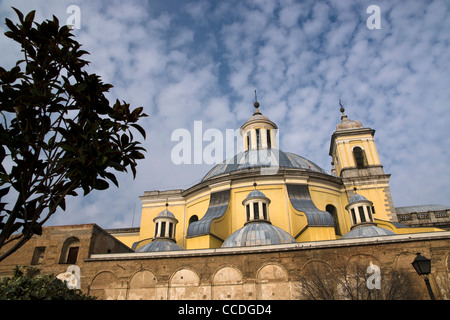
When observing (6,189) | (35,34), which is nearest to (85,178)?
(6,189)

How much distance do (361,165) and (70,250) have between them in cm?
2416

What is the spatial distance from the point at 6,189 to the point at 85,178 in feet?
4.32

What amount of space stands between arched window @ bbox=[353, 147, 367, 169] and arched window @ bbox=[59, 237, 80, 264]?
913 inches

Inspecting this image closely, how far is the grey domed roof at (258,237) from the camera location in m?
19.2

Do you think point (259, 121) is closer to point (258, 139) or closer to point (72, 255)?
point (258, 139)

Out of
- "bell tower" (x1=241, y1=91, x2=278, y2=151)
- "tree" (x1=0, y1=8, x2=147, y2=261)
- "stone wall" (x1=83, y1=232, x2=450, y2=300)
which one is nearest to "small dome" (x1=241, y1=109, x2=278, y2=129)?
"bell tower" (x1=241, y1=91, x2=278, y2=151)

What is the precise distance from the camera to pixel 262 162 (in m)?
28.0

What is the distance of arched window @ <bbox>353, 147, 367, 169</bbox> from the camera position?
3018cm

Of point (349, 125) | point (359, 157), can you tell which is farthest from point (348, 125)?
point (359, 157)

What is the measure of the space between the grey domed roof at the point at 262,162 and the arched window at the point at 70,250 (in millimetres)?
11505

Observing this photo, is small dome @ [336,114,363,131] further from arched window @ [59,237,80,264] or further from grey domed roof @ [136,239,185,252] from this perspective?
arched window @ [59,237,80,264]
